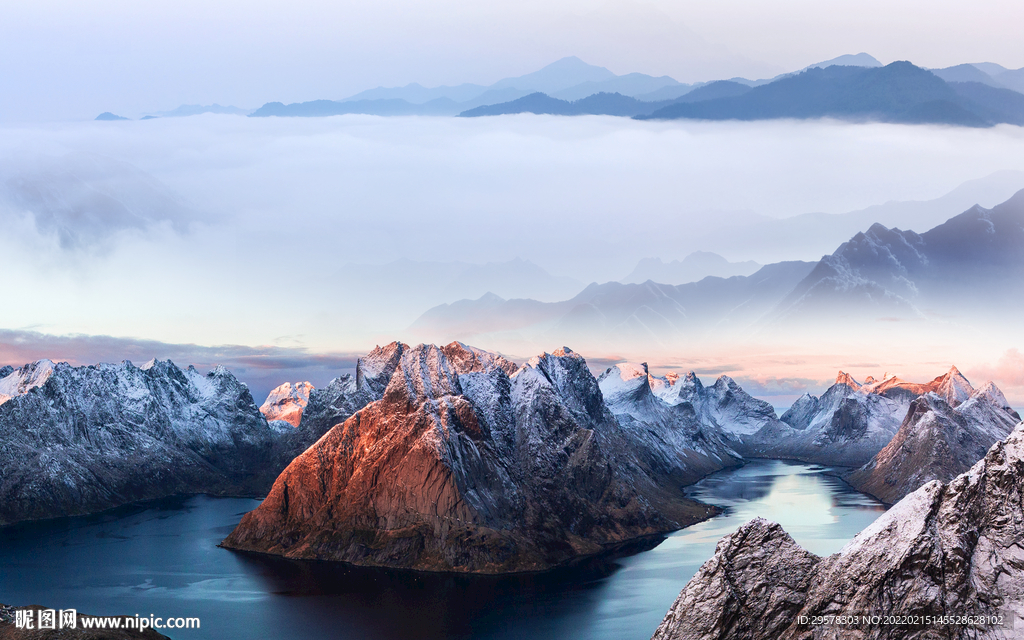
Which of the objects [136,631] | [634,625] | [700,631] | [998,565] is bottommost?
[634,625]

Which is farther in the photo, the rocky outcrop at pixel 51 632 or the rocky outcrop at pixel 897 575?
the rocky outcrop at pixel 51 632

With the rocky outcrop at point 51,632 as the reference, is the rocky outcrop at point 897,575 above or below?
above

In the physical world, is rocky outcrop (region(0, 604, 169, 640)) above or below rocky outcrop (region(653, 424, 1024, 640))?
below

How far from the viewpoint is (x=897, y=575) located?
297ft

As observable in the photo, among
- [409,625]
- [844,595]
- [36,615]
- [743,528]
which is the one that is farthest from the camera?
[409,625]

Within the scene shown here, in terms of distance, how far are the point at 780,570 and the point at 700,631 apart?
10242 mm

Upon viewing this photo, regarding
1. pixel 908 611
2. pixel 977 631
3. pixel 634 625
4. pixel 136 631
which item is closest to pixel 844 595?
pixel 908 611

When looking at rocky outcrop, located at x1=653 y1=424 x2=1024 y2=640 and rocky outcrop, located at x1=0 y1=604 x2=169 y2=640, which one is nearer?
rocky outcrop, located at x1=653 y1=424 x2=1024 y2=640

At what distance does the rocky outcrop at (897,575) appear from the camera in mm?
88125

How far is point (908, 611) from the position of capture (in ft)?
293

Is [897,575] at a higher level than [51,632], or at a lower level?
higher

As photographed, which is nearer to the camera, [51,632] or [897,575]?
[897,575]

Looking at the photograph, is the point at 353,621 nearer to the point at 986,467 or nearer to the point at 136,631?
the point at 136,631

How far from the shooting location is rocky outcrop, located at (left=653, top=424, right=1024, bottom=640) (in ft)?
289
